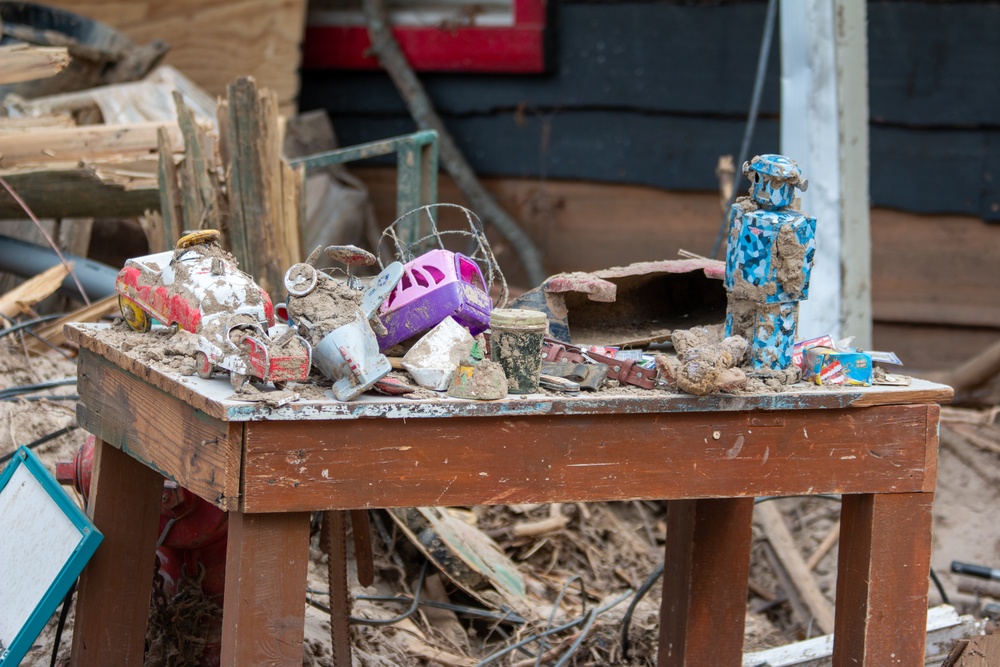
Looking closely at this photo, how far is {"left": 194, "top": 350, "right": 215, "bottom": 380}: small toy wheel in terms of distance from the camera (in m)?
2.01

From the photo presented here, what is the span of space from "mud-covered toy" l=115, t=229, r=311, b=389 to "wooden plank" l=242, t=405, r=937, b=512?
13cm

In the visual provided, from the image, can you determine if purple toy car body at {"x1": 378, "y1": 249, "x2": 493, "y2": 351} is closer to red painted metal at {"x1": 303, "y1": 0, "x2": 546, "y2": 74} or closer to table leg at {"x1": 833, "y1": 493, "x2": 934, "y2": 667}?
table leg at {"x1": 833, "y1": 493, "x2": 934, "y2": 667}

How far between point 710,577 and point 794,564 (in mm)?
1253

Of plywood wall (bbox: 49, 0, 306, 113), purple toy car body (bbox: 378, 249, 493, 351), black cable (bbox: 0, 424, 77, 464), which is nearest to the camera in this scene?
purple toy car body (bbox: 378, 249, 493, 351)

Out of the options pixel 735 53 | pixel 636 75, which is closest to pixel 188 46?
pixel 636 75

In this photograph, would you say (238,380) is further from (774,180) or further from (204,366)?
(774,180)

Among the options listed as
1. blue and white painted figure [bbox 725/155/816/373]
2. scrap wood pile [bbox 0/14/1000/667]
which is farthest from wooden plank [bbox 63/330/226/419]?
blue and white painted figure [bbox 725/155/816/373]

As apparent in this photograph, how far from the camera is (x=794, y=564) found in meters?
3.93

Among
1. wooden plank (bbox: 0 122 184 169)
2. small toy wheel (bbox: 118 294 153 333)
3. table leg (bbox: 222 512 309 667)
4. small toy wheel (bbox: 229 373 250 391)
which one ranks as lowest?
table leg (bbox: 222 512 309 667)

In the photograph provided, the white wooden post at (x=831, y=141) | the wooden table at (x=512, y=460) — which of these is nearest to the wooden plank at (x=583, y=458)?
the wooden table at (x=512, y=460)

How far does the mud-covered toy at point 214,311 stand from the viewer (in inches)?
76.7

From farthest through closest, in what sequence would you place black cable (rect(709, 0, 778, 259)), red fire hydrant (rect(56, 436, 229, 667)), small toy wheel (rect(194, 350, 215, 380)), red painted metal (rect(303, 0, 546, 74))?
red painted metal (rect(303, 0, 546, 74)) → black cable (rect(709, 0, 778, 259)) → red fire hydrant (rect(56, 436, 229, 667)) → small toy wheel (rect(194, 350, 215, 380))

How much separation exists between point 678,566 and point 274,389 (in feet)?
4.25

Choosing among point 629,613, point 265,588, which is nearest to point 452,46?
point 629,613
